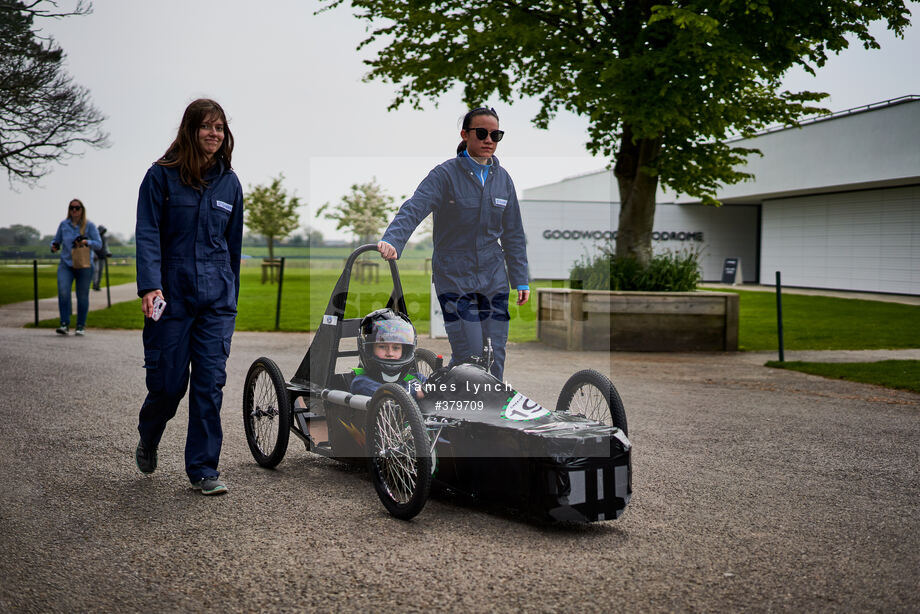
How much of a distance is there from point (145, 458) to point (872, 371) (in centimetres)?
876

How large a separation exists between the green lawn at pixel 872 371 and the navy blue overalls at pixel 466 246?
620cm

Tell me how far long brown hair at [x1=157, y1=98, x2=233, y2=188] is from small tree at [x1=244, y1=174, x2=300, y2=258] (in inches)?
1463

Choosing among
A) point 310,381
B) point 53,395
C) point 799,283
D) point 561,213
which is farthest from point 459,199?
point 561,213

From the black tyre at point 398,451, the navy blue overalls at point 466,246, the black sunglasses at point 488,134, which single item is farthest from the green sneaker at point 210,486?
the black sunglasses at point 488,134

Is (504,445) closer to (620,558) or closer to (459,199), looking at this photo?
(620,558)

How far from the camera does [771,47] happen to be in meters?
12.7

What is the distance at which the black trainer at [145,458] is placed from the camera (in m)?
4.87

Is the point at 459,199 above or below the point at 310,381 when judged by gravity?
above

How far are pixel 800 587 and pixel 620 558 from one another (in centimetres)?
74

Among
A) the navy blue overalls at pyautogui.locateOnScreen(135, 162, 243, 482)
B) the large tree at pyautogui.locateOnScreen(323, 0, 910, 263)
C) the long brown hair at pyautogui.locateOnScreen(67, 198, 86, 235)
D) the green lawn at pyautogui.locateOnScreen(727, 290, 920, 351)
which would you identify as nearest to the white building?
the green lawn at pyautogui.locateOnScreen(727, 290, 920, 351)

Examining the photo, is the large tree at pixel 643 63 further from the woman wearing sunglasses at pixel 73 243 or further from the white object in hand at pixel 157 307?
the white object in hand at pixel 157 307

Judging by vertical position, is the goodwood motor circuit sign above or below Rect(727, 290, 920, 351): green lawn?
above

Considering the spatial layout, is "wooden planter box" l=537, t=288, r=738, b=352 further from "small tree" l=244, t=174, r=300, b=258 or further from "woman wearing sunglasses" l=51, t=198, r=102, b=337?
"small tree" l=244, t=174, r=300, b=258

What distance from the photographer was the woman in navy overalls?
4.52m
